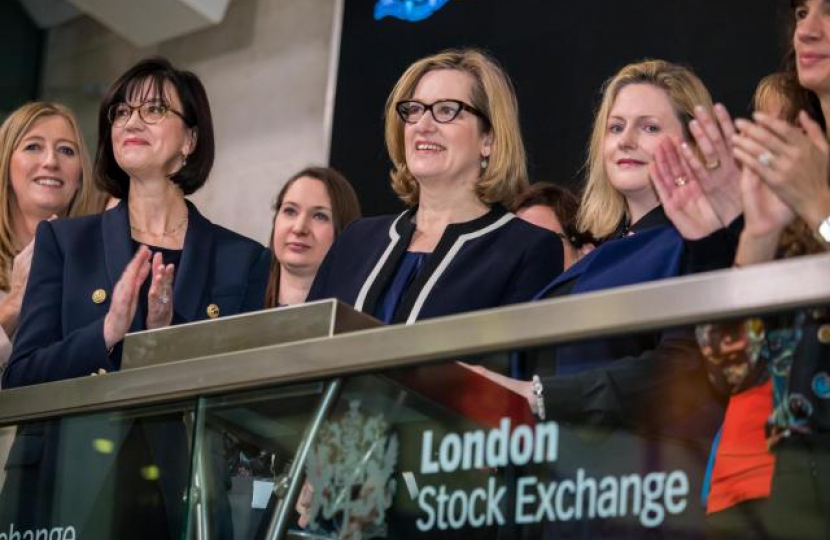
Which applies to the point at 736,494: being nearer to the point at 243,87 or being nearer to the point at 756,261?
the point at 756,261

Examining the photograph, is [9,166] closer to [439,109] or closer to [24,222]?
[24,222]

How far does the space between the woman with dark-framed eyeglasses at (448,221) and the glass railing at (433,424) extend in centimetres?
77

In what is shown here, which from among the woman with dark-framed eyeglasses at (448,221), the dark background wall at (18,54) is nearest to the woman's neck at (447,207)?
the woman with dark-framed eyeglasses at (448,221)

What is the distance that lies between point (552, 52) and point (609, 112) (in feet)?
8.05

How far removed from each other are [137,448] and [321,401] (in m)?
0.36

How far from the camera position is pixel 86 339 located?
2506 mm

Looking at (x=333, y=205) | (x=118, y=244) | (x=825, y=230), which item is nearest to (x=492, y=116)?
(x=118, y=244)

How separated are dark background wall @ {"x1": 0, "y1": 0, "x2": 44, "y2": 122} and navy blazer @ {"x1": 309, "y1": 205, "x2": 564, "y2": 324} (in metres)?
5.77

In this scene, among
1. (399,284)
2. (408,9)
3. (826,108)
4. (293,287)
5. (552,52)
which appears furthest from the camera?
(408,9)

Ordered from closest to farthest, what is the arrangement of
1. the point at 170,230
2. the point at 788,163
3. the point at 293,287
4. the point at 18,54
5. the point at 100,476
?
the point at 788,163, the point at 100,476, the point at 170,230, the point at 293,287, the point at 18,54

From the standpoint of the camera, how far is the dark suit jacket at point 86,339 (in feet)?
6.14

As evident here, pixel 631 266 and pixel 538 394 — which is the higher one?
pixel 631 266

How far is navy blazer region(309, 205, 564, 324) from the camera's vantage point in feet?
8.23

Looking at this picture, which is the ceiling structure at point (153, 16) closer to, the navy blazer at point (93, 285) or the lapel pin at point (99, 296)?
the navy blazer at point (93, 285)
